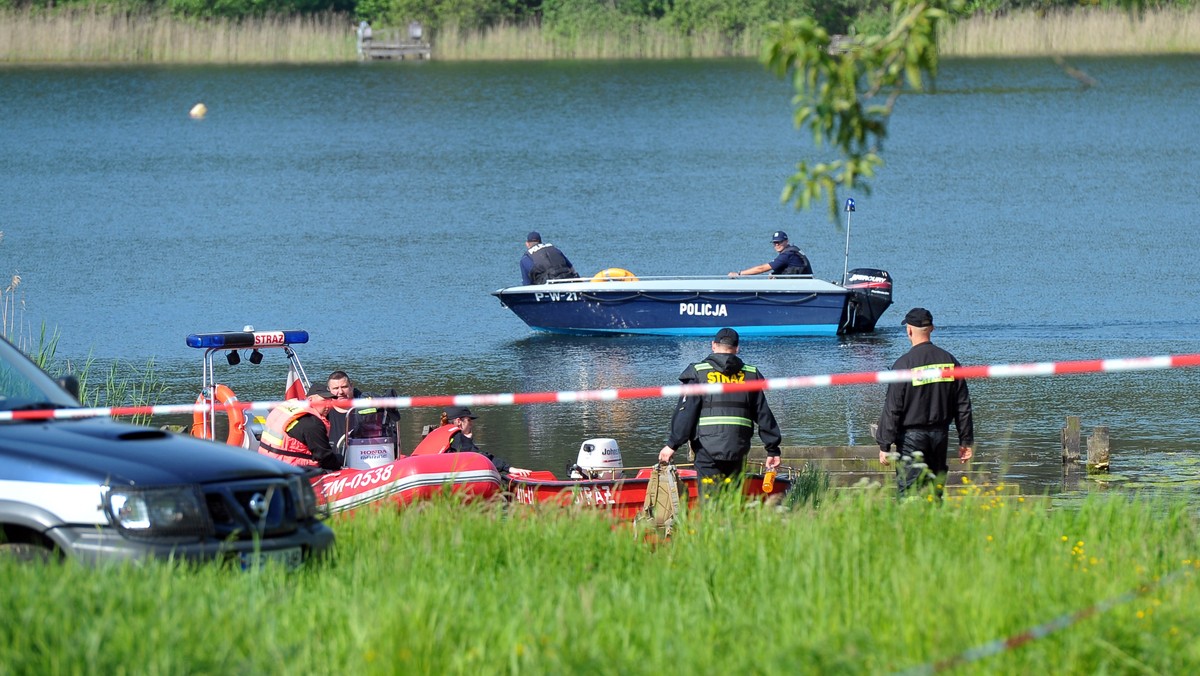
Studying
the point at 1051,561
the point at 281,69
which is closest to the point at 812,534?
the point at 1051,561

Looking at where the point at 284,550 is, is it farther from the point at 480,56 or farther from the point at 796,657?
the point at 480,56

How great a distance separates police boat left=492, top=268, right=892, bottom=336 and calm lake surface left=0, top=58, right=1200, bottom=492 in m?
0.32

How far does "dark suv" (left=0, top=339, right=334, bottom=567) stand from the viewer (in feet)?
21.5

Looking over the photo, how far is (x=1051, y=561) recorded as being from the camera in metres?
7.08

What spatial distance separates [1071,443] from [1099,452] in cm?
35

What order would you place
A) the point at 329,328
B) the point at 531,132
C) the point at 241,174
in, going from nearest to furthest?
the point at 329,328 → the point at 241,174 → the point at 531,132

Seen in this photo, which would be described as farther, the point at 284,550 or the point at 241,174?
the point at 241,174

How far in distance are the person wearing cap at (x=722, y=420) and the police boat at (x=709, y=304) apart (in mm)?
11941

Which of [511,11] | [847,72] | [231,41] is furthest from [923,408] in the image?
[511,11]

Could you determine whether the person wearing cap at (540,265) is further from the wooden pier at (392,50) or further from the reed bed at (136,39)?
the wooden pier at (392,50)

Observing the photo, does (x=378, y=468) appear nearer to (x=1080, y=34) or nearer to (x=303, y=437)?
(x=303, y=437)

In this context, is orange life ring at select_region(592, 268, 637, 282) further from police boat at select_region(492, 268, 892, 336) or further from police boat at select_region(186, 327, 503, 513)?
police boat at select_region(186, 327, 503, 513)

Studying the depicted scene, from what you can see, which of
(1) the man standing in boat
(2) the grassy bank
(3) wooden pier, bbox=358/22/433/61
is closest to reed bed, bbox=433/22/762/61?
(2) the grassy bank

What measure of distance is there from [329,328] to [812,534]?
18.9 metres
